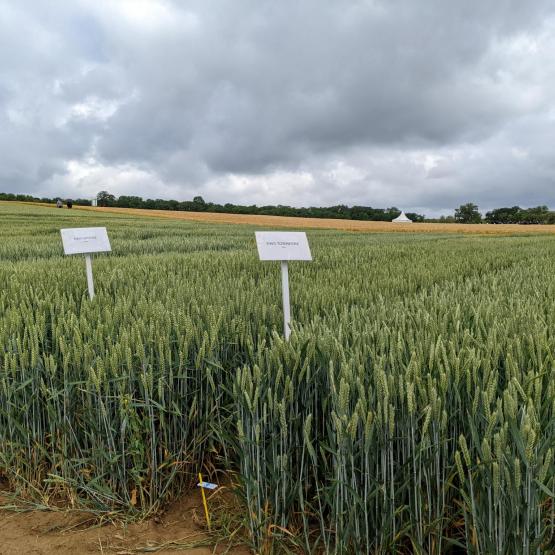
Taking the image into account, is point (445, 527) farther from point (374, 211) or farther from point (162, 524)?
point (374, 211)

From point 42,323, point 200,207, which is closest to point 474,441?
point 42,323

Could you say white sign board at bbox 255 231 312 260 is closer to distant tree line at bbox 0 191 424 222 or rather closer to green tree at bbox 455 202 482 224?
distant tree line at bbox 0 191 424 222


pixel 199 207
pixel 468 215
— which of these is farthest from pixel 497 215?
pixel 199 207

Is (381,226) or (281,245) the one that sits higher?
(281,245)

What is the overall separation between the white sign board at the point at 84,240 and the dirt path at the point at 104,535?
1887mm

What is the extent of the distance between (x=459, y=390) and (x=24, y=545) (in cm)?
161

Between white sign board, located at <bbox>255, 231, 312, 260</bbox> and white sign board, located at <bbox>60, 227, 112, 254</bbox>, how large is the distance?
1363 mm

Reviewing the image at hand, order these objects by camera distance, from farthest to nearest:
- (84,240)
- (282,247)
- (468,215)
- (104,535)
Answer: (468,215)
(84,240)
(282,247)
(104,535)

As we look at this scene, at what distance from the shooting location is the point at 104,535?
172 cm

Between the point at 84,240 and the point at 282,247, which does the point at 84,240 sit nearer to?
the point at 84,240

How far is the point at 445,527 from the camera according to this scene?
4.49 feet

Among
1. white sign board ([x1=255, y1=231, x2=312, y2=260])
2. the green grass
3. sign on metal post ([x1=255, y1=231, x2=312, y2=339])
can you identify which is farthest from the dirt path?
white sign board ([x1=255, y1=231, x2=312, y2=260])

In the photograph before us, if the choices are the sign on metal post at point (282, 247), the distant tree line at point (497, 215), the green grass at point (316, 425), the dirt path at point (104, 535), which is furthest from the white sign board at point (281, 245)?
the distant tree line at point (497, 215)

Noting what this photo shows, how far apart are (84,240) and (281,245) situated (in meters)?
1.59
